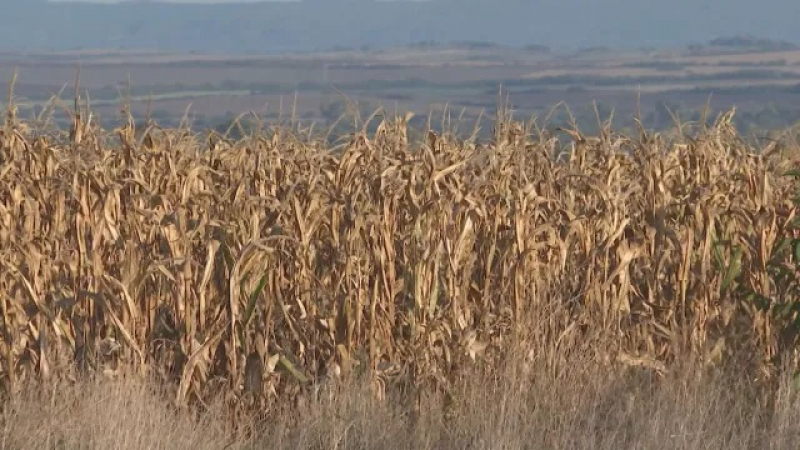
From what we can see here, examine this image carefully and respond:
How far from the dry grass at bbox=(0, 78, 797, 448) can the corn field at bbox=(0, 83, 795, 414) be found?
13 mm

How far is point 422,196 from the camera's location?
243 inches

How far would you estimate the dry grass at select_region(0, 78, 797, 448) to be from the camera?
561 centimetres

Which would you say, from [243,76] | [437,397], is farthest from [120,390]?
[243,76]

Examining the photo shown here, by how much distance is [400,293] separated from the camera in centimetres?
609

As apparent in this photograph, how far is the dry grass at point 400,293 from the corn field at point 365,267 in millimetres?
13

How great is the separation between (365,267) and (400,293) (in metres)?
0.20

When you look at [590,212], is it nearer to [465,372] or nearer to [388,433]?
[465,372]

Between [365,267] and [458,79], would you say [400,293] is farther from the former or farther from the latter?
[458,79]

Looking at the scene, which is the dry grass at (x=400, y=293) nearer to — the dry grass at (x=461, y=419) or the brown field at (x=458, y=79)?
the dry grass at (x=461, y=419)

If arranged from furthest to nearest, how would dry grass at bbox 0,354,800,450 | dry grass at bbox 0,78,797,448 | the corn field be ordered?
the corn field, dry grass at bbox 0,78,797,448, dry grass at bbox 0,354,800,450

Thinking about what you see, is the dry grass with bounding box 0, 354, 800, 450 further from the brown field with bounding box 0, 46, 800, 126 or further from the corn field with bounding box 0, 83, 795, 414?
the brown field with bounding box 0, 46, 800, 126

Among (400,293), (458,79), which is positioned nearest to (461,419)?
(400,293)

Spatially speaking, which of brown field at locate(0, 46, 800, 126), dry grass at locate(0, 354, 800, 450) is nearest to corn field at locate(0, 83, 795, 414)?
dry grass at locate(0, 354, 800, 450)

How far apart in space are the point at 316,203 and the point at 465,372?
1007mm
